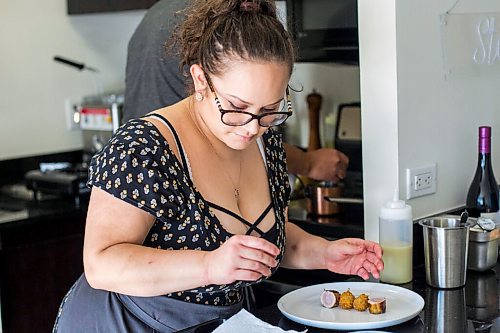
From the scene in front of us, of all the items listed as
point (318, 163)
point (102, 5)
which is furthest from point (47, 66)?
point (318, 163)

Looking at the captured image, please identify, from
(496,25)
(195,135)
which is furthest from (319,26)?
(195,135)

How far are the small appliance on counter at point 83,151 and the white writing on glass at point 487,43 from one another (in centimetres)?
156

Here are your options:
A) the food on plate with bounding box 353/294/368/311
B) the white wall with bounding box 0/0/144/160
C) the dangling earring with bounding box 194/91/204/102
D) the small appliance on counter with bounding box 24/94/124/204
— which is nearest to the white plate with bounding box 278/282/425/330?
the food on plate with bounding box 353/294/368/311

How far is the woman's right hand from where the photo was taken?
1.45 m

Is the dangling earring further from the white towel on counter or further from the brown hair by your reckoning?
the white towel on counter

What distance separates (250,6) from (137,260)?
0.55 m

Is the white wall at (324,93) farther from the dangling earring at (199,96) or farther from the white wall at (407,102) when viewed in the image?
the dangling earring at (199,96)

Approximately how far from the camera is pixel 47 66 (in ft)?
11.5

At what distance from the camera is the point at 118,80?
12.3 ft

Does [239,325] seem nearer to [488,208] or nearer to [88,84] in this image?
[488,208]

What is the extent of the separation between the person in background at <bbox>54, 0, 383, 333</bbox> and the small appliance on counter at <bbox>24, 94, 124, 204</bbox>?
1368 mm

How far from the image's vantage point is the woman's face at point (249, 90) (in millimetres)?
1553

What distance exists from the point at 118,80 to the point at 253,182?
206 cm

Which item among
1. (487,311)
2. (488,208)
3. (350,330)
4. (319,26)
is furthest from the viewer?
(319,26)
